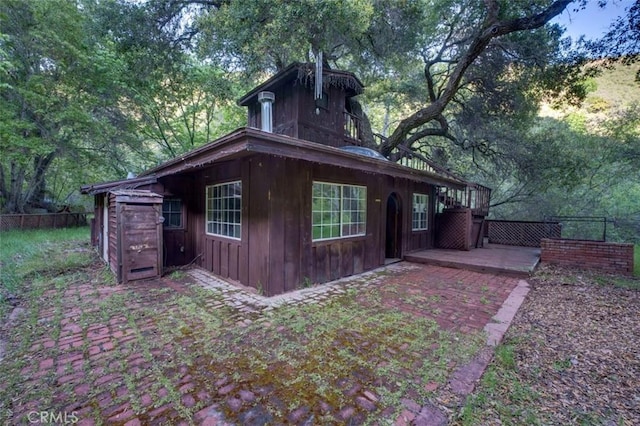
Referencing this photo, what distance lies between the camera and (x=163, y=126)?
A: 13.9m

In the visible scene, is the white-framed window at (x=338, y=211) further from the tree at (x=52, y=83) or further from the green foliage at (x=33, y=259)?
the tree at (x=52, y=83)

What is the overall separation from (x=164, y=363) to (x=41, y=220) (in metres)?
16.5

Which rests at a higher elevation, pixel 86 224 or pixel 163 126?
pixel 163 126

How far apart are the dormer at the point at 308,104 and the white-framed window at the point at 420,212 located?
9.15ft

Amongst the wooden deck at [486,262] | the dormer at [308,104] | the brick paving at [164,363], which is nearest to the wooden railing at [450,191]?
the dormer at [308,104]

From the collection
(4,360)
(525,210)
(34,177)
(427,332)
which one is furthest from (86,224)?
(525,210)

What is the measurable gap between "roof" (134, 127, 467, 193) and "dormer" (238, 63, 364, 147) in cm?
275

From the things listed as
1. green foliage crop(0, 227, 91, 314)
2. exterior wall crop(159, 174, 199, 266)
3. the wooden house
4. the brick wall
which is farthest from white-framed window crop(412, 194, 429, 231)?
green foliage crop(0, 227, 91, 314)

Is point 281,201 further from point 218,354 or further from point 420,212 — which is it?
point 420,212

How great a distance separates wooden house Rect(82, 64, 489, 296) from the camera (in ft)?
14.9

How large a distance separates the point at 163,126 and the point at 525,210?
1906 cm

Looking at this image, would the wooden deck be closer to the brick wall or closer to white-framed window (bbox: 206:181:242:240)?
the brick wall

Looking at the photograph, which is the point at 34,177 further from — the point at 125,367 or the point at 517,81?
the point at 517,81

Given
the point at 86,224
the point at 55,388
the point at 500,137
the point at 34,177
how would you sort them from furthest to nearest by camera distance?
the point at 86,224
the point at 34,177
the point at 500,137
the point at 55,388
